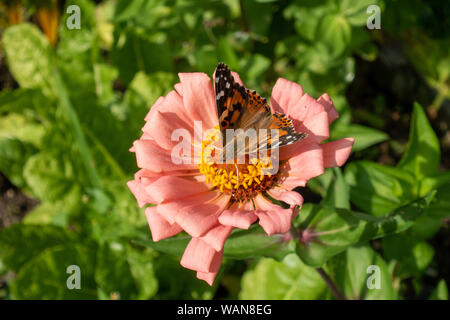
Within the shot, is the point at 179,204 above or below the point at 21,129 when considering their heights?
below

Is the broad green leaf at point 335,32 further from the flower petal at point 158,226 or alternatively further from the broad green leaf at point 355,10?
the flower petal at point 158,226

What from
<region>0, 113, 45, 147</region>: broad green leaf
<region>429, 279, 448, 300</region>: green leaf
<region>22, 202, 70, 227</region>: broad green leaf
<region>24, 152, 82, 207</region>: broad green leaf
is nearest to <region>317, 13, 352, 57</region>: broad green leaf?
<region>429, 279, 448, 300</region>: green leaf

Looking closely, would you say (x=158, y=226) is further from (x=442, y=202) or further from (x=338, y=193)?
(x=442, y=202)

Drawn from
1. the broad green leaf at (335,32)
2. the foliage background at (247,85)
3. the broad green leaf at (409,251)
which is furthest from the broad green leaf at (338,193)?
the broad green leaf at (335,32)

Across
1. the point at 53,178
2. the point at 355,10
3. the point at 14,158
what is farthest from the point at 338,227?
the point at 14,158

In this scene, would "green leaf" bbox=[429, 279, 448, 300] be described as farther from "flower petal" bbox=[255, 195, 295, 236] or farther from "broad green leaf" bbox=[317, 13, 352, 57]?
"broad green leaf" bbox=[317, 13, 352, 57]

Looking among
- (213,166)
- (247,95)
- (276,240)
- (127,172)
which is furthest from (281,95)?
(127,172)
